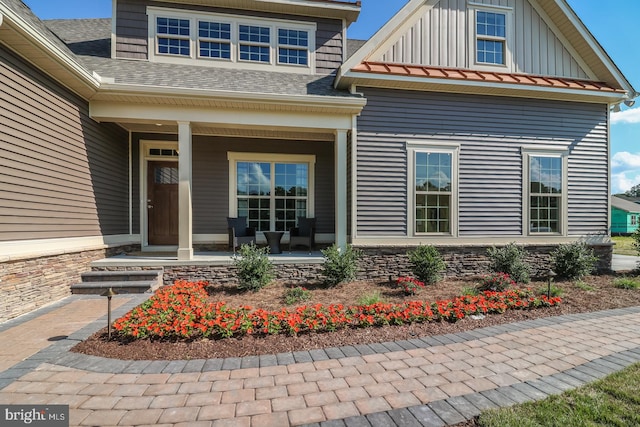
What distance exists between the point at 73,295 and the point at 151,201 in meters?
3.13

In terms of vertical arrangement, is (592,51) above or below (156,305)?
above

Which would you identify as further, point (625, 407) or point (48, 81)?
point (48, 81)

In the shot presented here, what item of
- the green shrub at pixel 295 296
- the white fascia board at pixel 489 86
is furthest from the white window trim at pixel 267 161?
the green shrub at pixel 295 296

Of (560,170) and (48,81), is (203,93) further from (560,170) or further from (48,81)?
(560,170)

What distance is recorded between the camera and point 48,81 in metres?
4.80

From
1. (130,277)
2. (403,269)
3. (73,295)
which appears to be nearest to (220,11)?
(130,277)

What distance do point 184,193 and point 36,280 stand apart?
2.55 meters

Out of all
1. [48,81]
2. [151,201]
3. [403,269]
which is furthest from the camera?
[151,201]

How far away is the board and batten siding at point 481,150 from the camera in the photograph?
21.8 ft

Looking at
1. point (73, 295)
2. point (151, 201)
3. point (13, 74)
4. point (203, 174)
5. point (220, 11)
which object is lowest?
point (73, 295)

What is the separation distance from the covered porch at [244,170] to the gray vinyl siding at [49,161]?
85 cm

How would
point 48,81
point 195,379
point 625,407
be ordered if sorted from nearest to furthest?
point 625,407 → point 195,379 → point 48,81

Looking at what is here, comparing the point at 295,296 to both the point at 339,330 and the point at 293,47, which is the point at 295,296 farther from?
the point at 293,47

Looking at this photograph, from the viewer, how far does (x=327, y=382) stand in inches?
96.8
